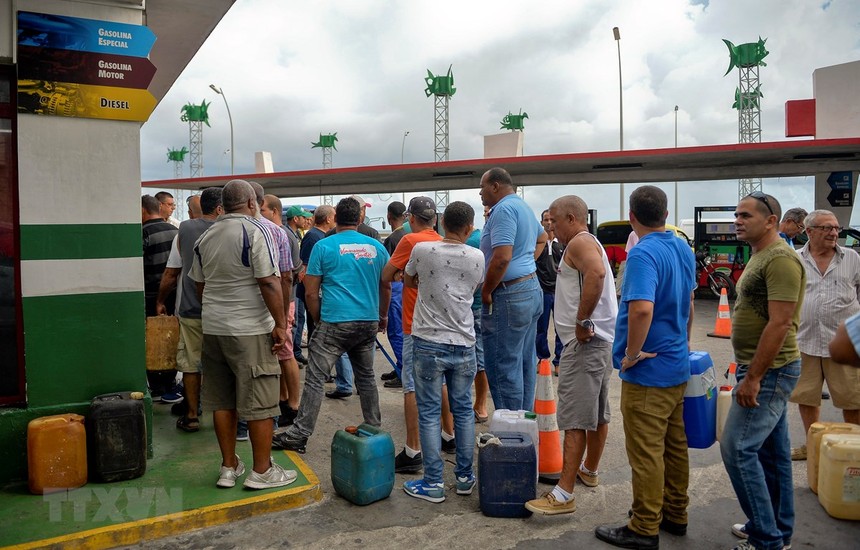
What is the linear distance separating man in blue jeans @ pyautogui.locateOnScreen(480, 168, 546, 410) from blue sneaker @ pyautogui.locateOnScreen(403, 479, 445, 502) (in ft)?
2.84

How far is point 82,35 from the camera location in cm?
443

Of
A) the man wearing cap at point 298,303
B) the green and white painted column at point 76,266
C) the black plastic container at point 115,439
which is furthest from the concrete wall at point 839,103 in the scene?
the black plastic container at point 115,439

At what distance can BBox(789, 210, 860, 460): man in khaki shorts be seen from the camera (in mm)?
4801

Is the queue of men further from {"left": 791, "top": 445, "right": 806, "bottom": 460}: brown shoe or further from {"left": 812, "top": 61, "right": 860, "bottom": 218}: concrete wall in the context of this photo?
{"left": 812, "top": 61, "right": 860, "bottom": 218}: concrete wall

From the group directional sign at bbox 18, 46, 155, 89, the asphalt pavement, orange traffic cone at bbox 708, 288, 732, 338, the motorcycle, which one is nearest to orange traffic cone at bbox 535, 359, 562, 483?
the asphalt pavement

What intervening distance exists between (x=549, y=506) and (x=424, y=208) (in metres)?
2.30

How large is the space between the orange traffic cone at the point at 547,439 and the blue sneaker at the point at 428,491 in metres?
0.85

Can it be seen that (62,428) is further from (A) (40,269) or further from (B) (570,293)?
(B) (570,293)

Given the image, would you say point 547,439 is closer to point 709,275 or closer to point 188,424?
point 188,424

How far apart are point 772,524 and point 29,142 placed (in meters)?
5.21

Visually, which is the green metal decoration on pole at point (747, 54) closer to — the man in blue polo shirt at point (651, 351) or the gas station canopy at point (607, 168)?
the gas station canopy at point (607, 168)

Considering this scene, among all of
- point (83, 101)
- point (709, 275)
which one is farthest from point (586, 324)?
point (709, 275)

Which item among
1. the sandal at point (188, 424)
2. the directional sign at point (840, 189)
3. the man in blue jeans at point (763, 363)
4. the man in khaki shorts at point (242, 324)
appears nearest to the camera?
the man in blue jeans at point (763, 363)

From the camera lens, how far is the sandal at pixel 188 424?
216 inches
